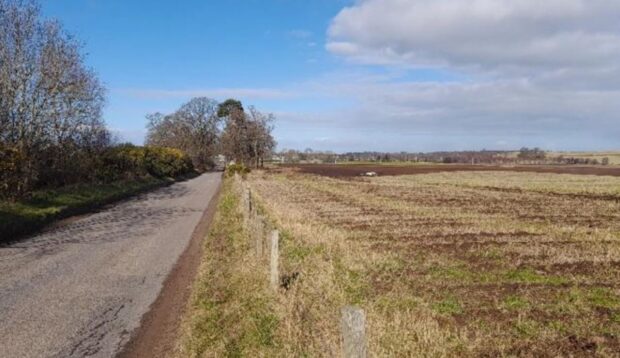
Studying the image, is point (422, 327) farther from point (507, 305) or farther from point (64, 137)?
point (64, 137)

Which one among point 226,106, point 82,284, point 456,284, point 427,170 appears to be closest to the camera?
point 456,284

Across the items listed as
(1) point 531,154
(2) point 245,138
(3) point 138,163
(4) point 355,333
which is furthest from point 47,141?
(1) point 531,154

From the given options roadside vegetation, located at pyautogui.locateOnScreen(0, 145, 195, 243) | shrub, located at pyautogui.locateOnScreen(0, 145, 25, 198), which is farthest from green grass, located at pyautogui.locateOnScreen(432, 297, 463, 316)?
shrub, located at pyautogui.locateOnScreen(0, 145, 25, 198)

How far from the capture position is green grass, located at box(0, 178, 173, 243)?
1700cm

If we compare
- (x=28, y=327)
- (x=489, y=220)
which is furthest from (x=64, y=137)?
(x=28, y=327)

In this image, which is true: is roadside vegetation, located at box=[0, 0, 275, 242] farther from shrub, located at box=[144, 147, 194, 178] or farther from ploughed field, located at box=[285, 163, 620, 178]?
ploughed field, located at box=[285, 163, 620, 178]

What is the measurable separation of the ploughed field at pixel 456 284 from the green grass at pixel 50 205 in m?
8.03

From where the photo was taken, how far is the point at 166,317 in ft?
28.7

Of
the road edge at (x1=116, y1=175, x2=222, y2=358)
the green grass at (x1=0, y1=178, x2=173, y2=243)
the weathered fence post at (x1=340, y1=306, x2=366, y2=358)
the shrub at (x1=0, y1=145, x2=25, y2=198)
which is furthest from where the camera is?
the shrub at (x1=0, y1=145, x2=25, y2=198)

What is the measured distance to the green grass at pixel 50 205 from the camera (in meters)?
17.0

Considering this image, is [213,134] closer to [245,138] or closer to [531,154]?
[245,138]

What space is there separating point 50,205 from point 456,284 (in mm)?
17502

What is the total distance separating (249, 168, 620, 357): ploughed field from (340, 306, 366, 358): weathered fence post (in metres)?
1.58

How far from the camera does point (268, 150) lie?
321 feet
